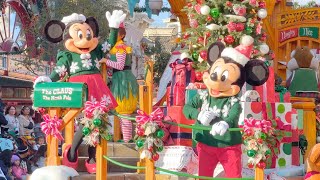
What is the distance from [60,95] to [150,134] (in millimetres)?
1281

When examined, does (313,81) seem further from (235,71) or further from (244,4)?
(235,71)

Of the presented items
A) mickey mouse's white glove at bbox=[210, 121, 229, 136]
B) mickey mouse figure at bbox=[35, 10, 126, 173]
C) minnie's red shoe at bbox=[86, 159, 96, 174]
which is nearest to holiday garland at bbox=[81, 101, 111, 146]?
mickey mouse's white glove at bbox=[210, 121, 229, 136]

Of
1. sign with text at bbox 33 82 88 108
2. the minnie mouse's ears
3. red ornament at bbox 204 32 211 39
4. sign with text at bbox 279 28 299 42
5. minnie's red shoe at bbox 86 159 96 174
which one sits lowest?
minnie's red shoe at bbox 86 159 96 174

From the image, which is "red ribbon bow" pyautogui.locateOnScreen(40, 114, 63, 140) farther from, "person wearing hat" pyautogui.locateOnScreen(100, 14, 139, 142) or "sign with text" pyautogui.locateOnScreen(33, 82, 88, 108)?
"person wearing hat" pyautogui.locateOnScreen(100, 14, 139, 142)

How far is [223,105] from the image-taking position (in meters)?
7.04

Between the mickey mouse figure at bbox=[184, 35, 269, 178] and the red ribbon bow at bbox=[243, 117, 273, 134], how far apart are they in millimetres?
359

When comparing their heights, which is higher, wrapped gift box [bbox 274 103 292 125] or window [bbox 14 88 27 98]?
window [bbox 14 88 27 98]

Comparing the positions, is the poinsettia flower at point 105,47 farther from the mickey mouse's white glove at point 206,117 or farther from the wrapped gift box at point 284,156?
the wrapped gift box at point 284,156

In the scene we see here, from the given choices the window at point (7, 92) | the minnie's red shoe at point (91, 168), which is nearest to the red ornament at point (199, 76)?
the minnie's red shoe at point (91, 168)

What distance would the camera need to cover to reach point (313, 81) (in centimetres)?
1185

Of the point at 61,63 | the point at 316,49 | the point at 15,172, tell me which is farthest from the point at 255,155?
the point at 316,49

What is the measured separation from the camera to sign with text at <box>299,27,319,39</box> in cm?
1320

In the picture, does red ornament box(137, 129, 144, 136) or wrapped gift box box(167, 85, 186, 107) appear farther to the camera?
wrapped gift box box(167, 85, 186, 107)

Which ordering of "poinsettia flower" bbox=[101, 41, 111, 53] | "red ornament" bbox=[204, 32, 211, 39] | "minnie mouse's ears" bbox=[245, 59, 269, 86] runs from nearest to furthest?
"minnie mouse's ears" bbox=[245, 59, 269, 86], "poinsettia flower" bbox=[101, 41, 111, 53], "red ornament" bbox=[204, 32, 211, 39]
